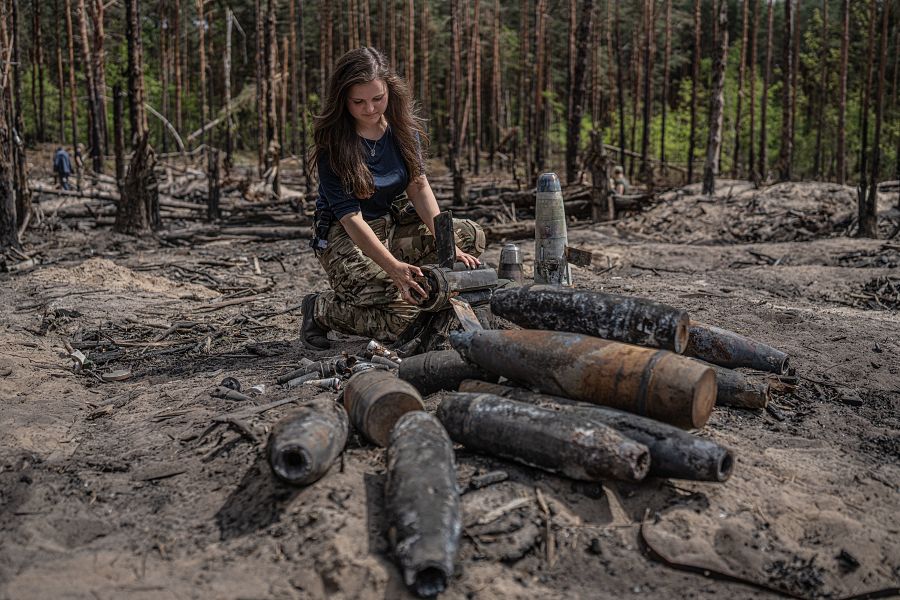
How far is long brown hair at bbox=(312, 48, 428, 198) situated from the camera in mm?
4172

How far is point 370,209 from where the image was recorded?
480 cm

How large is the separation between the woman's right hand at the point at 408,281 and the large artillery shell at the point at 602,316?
605mm

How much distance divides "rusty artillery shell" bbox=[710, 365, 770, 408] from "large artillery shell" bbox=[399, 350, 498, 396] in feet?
4.11

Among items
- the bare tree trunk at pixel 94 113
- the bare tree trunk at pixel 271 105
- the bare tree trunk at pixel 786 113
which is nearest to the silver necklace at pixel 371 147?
the bare tree trunk at pixel 271 105

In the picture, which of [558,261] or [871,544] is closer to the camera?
[871,544]

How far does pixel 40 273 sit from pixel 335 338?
461cm

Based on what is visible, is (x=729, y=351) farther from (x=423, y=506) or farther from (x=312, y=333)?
(x=312, y=333)

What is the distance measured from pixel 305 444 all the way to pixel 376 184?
93.7 inches

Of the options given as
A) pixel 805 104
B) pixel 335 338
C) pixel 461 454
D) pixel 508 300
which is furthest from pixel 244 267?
pixel 805 104

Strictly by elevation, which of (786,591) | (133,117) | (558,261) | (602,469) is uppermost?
(133,117)

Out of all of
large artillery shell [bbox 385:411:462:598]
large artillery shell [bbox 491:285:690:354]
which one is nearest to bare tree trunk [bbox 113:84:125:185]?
large artillery shell [bbox 491:285:690:354]

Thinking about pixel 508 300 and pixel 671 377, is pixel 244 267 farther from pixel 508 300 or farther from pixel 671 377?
pixel 671 377

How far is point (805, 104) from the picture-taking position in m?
34.9

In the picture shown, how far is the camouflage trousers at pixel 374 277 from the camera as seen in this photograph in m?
4.70
